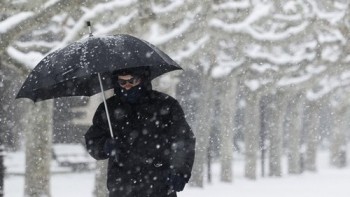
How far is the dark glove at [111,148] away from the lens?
13.5 feet

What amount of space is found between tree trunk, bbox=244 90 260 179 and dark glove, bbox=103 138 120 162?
1816 cm

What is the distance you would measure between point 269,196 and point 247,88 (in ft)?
21.0

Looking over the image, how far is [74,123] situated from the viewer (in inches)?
1063

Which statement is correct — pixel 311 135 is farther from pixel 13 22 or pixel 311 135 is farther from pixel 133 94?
pixel 133 94

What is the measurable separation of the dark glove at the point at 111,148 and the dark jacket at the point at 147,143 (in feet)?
0.14

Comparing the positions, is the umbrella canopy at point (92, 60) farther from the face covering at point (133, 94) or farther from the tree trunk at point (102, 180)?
the tree trunk at point (102, 180)

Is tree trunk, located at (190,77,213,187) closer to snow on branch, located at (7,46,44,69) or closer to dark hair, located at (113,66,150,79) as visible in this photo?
snow on branch, located at (7,46,44,69)

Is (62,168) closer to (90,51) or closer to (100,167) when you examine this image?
(100,167)

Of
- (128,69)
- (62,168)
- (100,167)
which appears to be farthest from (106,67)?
(62,168)

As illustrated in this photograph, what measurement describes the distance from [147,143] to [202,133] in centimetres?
1520

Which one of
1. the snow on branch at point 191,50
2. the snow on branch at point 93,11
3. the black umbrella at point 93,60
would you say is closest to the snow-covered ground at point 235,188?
the snow on branch at point 191,50

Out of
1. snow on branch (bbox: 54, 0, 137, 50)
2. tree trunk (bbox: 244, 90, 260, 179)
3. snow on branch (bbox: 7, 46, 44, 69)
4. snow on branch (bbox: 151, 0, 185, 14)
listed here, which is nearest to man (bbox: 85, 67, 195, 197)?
snow on branch (bbox: 7, 46, 44, 69)

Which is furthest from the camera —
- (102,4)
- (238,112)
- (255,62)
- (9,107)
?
(238,112)

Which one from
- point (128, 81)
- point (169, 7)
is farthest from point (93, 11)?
point (128, 81)
